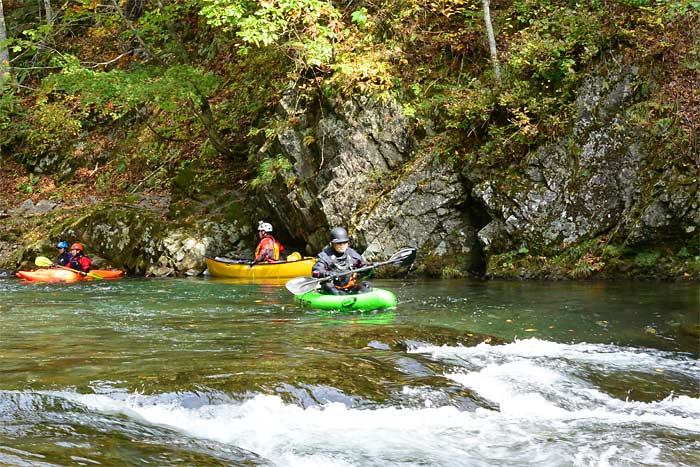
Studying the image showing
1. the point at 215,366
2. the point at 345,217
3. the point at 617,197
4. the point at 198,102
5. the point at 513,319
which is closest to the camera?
the point at 215,366

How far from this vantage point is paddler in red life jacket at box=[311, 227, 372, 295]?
10.7 meters

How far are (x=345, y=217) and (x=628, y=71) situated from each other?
21.4ft

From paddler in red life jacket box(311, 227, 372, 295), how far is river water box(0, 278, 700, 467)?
0.67 metres

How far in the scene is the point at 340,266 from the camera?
35.7 ft

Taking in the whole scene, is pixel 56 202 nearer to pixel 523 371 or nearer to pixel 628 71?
pixel 628 71

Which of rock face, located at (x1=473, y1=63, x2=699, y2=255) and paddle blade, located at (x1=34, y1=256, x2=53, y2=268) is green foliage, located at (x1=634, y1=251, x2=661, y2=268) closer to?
rock face, located at (x1=473, y1=63, x2=699, y2=255)

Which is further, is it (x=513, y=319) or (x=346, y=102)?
(x=346, y=102)

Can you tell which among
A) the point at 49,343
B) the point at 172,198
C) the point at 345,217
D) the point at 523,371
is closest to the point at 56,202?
the point at 172,198

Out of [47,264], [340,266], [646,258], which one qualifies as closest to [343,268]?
[340,266]

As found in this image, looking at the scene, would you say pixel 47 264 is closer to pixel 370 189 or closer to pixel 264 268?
pixel 264 268

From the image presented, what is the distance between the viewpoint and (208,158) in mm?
20391

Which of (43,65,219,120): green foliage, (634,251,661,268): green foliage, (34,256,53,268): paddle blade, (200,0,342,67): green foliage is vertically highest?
(200,0,342,67): green foliage

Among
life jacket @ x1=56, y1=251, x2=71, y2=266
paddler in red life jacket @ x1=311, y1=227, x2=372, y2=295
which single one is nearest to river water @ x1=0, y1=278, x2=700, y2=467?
paddler in red life jacket @ x1=311, y1=227, x2=372, y2=295

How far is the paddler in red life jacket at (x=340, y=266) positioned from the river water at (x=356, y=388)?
67 cm
